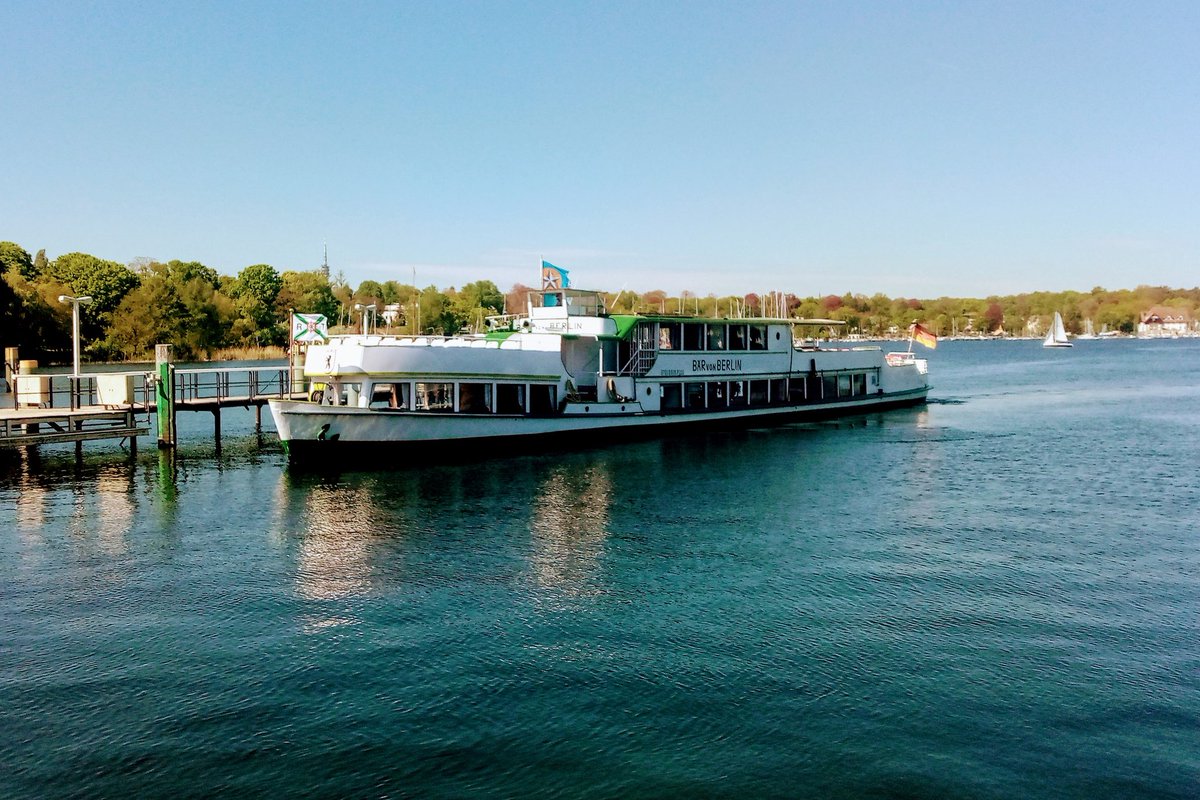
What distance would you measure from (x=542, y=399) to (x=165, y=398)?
57.7ft

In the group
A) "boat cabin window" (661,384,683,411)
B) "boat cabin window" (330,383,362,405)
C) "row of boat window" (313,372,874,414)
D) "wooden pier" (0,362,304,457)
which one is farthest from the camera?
"boat cabin window" (661,384,683,411)

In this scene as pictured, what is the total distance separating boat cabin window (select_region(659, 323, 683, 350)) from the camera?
1996 inches

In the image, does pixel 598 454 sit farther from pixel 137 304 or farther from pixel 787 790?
pixel 137 304

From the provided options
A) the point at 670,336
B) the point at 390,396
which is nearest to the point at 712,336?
the point at 670,336

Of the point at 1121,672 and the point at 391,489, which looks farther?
the point at 391,489

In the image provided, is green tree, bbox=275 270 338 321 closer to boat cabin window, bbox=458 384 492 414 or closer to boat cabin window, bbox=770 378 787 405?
boat cabin window, bbox=770 378 787 405

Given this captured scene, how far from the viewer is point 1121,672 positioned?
17.1 metres

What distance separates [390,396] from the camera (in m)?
40.5

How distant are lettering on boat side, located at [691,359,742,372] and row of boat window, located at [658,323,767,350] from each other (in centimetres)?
76

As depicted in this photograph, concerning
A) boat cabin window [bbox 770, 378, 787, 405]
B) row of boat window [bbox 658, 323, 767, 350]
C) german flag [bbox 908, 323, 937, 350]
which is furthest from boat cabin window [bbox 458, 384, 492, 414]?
german flag [bbox 908, 323, 937, 350]

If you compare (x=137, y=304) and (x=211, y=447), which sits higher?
(x=137, y=304)

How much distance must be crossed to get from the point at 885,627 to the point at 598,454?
25.1 m

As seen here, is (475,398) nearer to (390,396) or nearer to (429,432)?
(429,432)

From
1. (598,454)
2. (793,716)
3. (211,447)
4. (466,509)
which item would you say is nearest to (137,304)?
(211,447)
